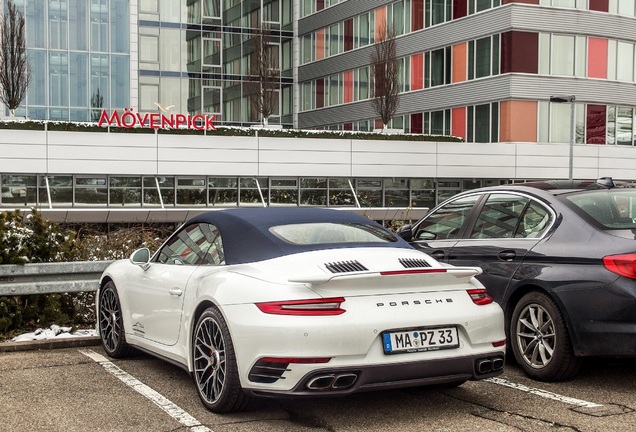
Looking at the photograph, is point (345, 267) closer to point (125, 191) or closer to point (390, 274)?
point (390, 274)

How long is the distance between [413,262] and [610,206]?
2094mm

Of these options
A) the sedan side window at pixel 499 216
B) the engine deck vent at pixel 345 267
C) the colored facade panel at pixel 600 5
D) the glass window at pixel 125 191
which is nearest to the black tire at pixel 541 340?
the sedan side window at pixel 499 216

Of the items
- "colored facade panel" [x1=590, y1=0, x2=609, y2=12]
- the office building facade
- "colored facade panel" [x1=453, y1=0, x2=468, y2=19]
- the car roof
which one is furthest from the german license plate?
"colored facade panel" [x1=590, y1=0, x2=609, y2=12]

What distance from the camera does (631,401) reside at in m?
6.07

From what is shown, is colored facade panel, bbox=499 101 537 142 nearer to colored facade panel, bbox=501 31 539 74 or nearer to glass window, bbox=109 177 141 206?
colored facade panel, bbox=501 31 539 74

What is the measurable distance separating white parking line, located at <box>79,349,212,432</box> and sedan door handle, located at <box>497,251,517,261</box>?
2.94m

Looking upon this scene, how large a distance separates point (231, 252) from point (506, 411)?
6.95 feet

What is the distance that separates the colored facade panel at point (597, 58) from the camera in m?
43.4

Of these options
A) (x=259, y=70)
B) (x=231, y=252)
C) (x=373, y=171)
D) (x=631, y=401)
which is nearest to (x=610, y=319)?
(x=631, y=401)

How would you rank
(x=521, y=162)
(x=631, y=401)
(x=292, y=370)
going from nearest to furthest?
(x=292, y=370) < (x=631, y=401) < (x=521, y=162)

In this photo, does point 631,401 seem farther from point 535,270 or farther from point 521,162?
point 521,162

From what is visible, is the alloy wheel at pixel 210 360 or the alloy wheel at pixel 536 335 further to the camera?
the alloy wheel at pixel 536 335

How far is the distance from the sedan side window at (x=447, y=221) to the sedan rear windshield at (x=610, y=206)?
3.77 feet

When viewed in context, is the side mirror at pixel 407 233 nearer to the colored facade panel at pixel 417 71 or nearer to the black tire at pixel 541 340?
the black tire at pixel 541 340
